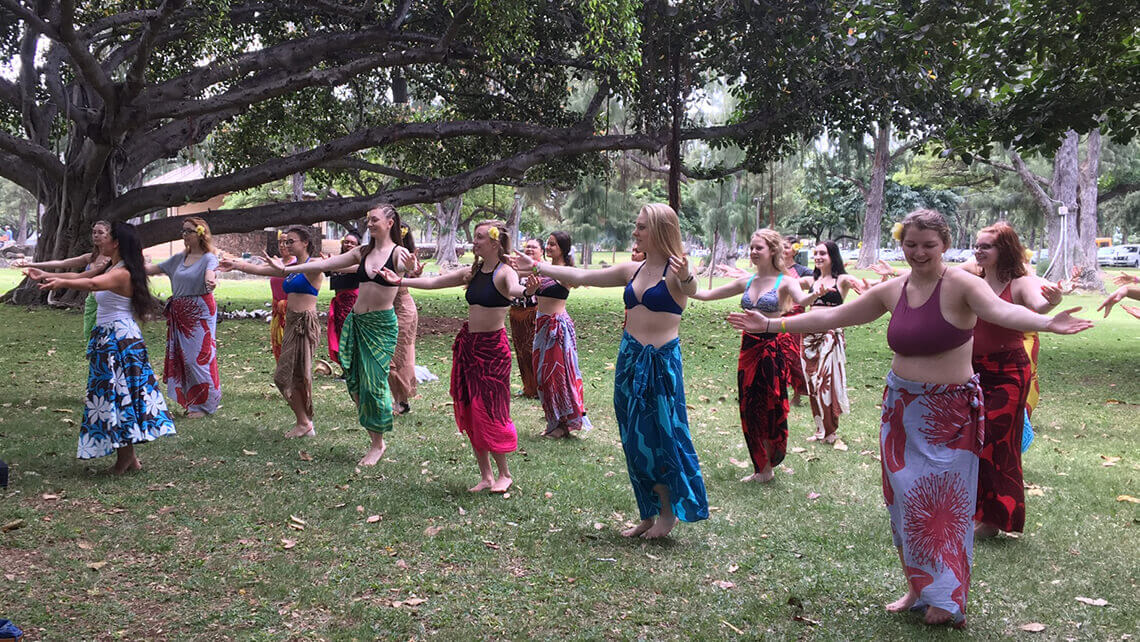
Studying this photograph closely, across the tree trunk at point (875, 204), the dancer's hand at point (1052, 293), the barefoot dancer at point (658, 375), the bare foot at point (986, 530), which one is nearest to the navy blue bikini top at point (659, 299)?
the barefoot dancer at point (658, 375)

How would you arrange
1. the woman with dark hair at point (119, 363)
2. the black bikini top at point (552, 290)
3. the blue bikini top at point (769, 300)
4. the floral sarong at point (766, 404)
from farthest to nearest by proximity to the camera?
the black bikini top at point (552, 290)
the blue bikini top at point (769, 300)
the floral sarong at point (766, 404)
the woman with dark hair at point (119, 363)

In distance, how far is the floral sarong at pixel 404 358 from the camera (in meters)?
9.24

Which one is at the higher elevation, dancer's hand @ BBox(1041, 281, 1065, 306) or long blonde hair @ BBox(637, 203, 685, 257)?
long blonde hair @ BBox(637, 203, 685, 257)

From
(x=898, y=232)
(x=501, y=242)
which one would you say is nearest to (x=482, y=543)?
(x=501, y=242)

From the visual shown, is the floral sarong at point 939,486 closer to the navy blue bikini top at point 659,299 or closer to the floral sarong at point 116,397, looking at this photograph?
the navy blue bikini top at point 659,299

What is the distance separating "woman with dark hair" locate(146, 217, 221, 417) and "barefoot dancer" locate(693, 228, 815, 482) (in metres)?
5.18

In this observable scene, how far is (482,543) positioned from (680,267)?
2.06 metres

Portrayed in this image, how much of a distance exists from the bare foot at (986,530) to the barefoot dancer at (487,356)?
3.14 m

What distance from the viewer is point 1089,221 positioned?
1198 inches

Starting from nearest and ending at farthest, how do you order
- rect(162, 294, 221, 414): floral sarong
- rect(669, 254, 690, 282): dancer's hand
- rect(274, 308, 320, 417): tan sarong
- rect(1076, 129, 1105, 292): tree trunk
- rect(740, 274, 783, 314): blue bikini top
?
1. rect(669, 254, 690, 282): dancer's hand
2. rect(740, 274, 783, 314): blue bikini top
3. rect(274, 308, 320, 417): tan sarong
4. rect(162, 294, 221, 414): floral sarong
5. rect(1076, 129, 1105, 292): tree trunk

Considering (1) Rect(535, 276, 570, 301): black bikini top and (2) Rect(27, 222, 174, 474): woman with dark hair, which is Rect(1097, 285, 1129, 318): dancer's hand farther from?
(2) Rect(27, 222, 174, 474): woman with dark hair

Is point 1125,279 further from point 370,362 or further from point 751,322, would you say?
point 370,362

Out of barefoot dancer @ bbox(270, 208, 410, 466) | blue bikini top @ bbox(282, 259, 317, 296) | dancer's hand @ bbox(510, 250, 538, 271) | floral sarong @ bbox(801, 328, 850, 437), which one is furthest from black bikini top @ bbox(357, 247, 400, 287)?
floral sarong @ bbox(801, 328, 850, 437)

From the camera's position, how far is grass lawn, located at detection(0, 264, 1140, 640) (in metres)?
4.34
